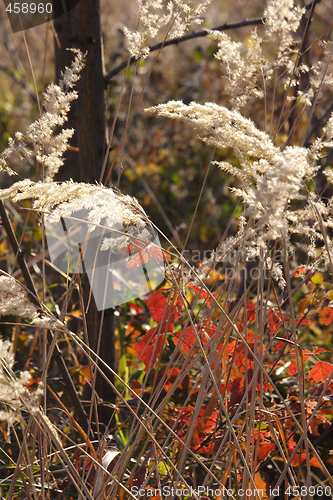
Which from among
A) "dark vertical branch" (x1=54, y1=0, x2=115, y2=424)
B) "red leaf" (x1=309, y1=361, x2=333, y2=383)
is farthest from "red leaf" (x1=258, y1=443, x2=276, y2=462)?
"dark vertical branch" (x1=54, y1=0, x2=115, y2=424)

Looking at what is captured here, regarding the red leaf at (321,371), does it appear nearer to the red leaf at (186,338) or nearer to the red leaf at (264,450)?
the red leaf at (264,450)

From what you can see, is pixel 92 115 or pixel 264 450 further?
pixel 92 115

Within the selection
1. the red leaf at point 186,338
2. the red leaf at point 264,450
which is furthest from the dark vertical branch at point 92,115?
the red leaf at point 264,450

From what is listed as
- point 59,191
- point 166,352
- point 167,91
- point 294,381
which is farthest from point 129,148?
point 59,191

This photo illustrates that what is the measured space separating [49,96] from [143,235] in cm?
33

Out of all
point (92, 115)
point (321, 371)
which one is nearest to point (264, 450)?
point (321, 371)

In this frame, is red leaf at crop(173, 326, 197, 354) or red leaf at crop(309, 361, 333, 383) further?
red leaf at crop(309, 361, 333, 383)

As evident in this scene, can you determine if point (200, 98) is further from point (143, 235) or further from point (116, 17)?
point (143, 235)

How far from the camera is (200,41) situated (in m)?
3.81

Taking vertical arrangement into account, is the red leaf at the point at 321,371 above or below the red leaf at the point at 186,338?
below

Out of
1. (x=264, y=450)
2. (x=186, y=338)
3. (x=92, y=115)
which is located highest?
(x=92, y=115)

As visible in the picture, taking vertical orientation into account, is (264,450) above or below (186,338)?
below

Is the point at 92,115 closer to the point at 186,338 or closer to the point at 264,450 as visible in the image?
the point at 186,338

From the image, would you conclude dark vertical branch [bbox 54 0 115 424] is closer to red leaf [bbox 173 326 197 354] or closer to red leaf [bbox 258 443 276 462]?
red leaf [bbox 173 326 197 354]
